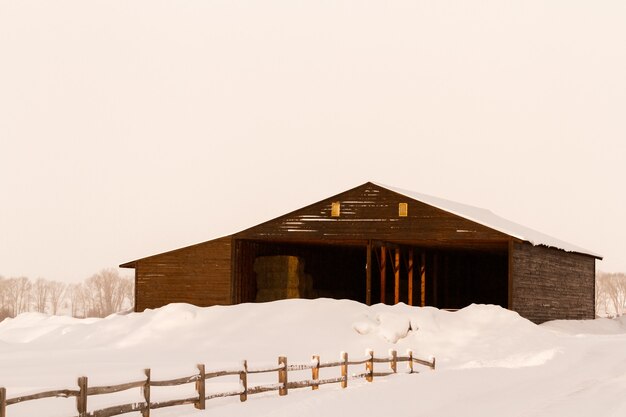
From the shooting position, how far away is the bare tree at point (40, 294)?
138500mm

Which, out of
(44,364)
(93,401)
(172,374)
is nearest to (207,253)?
(44,364)

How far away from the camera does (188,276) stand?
43938 millimetres

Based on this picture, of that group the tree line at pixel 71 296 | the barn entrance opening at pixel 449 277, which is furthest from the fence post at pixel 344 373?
the tree line at pixel 71 296

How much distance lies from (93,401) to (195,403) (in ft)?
14.8

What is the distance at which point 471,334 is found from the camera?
33625 millimetres

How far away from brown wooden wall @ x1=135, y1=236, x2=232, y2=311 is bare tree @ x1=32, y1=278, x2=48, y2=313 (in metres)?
99.5

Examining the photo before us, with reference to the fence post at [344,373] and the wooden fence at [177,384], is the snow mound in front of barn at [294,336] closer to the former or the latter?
the fence post at [344,373]

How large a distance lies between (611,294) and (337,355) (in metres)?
114

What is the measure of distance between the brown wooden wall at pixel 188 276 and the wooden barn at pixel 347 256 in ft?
0.16

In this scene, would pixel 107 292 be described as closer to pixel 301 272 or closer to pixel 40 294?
pixel 40 294

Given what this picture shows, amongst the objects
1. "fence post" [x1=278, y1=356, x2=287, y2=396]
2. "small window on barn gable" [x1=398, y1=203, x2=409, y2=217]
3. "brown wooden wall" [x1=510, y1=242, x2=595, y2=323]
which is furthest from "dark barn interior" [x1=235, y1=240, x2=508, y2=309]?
"fence post" [x1=278, y1=356, x2=287, y2=396]

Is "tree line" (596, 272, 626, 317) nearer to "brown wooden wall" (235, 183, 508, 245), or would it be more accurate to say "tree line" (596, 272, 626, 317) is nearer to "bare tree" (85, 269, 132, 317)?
"bare tree" (85, 269, 132, 317)

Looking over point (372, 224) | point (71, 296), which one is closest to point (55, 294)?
point (71, 296)

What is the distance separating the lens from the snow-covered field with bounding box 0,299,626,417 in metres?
17.6
